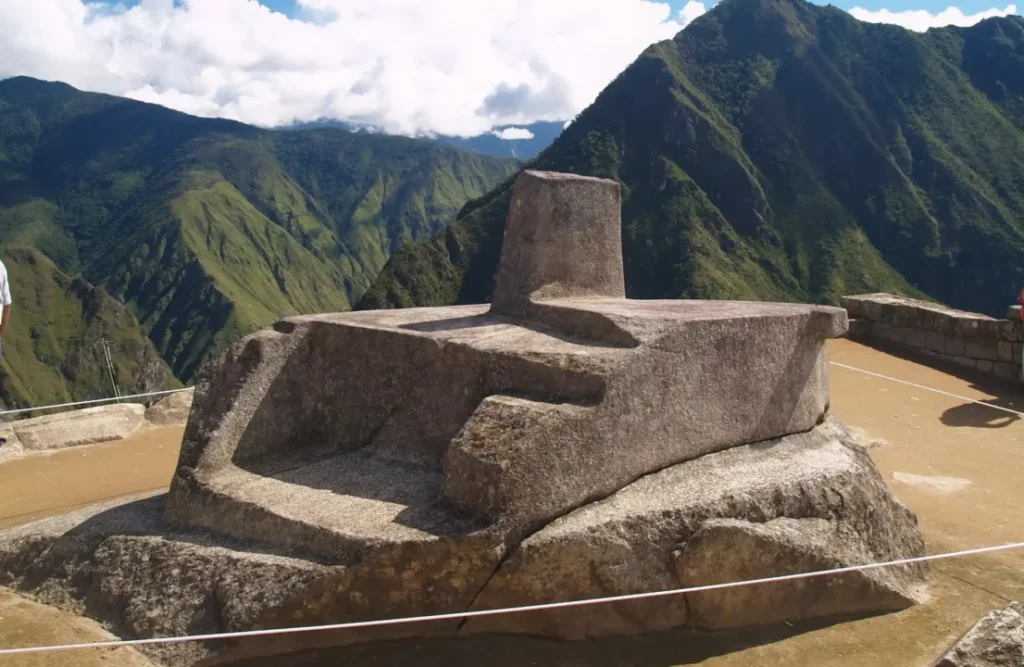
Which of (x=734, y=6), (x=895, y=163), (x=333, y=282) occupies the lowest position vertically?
(x=333, y=282)

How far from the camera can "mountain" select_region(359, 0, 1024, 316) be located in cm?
6581

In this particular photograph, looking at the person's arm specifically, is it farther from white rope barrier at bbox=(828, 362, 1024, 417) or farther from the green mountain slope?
the green mountain slope

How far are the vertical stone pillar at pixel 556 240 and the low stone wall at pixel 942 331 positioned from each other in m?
6.89

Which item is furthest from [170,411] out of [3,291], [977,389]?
[977,389]

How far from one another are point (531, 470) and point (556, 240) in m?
2.33

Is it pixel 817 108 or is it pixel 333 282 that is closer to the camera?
pixel 817 108

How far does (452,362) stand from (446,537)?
134 cm

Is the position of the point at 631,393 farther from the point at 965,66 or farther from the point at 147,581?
the point at 965,66

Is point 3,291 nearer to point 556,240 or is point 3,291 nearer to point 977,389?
point 556,240

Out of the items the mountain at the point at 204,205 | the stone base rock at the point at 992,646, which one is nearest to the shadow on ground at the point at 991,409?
the stone base rock at the point at 992,646

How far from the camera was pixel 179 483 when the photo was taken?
5066 millimetres

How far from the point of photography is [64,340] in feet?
254

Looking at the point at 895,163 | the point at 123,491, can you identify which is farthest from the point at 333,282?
the point at 123,491

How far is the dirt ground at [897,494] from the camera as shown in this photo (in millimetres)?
4160
